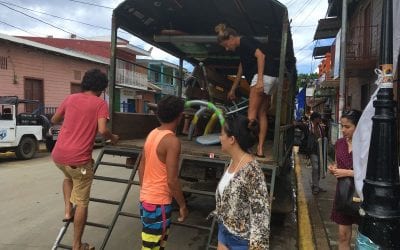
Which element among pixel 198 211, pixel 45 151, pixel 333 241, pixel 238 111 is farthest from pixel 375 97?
pixel 45 151

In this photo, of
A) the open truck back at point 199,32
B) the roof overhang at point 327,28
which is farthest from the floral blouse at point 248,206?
the roof overhang at point 327,28

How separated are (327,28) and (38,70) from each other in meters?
14.7

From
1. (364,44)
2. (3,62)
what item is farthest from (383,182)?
(3,62)

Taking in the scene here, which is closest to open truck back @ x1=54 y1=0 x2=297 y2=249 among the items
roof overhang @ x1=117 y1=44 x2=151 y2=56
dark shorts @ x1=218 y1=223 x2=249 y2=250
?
dark shorts @ x1=218 y1=223 x2=249 y2=250

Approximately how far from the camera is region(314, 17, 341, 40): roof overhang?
68.2 ft

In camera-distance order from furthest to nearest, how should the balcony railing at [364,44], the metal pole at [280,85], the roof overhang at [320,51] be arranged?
the roof overhang at [320,51] < the balcony railing at [364,44] < the metal pole at [280,85]

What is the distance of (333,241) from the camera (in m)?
5.79

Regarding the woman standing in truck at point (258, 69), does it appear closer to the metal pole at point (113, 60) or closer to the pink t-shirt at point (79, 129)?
the metal pole at point (113, 60)

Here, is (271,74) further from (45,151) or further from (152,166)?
(45,151)

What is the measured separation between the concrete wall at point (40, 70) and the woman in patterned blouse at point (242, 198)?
739 inches

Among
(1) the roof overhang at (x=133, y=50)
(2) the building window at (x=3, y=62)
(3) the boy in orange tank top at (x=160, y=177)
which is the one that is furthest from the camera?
(1) the roof overhang at (x=133, y=50)

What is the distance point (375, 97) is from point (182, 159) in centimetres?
255

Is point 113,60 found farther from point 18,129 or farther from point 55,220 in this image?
point 18,129

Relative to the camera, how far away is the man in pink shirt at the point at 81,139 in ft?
14.4
